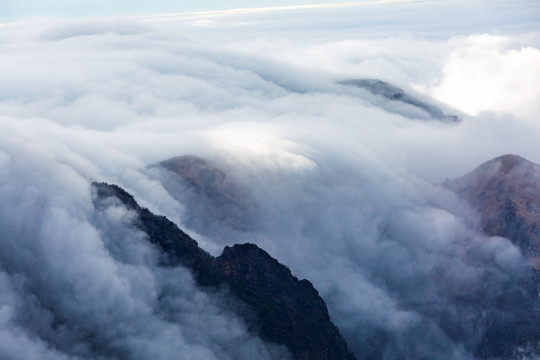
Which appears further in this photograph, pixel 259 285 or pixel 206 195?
pixel 206 195

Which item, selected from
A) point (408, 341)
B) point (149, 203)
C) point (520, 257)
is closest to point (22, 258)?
point (149, 203)

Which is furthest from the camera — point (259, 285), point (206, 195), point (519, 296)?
point (206, 195)

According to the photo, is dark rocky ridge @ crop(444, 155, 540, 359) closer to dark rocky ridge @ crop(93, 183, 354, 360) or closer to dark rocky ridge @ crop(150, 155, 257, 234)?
dark rocky ridge @ crop(93, 183, 354, 360)

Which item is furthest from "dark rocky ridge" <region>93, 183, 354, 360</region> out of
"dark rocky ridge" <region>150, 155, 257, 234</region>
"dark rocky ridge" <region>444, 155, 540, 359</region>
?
"dark rocky ridge" <region>444, 155, 540, 359</region>

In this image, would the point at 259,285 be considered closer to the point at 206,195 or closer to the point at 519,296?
the point at 206,195

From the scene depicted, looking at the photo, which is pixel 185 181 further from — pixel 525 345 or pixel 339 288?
pixel 525 345

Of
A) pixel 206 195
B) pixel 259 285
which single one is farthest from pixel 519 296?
pixel 206 195

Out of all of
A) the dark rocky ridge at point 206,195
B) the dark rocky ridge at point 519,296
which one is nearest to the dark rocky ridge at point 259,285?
the dark rocky ridge at point 206,195

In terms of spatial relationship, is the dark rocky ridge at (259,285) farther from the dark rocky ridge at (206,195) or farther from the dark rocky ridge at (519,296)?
the dark rocky ridge at (519,296)

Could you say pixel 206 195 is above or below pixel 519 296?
above

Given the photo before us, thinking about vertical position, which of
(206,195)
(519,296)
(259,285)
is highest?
(259,285)
